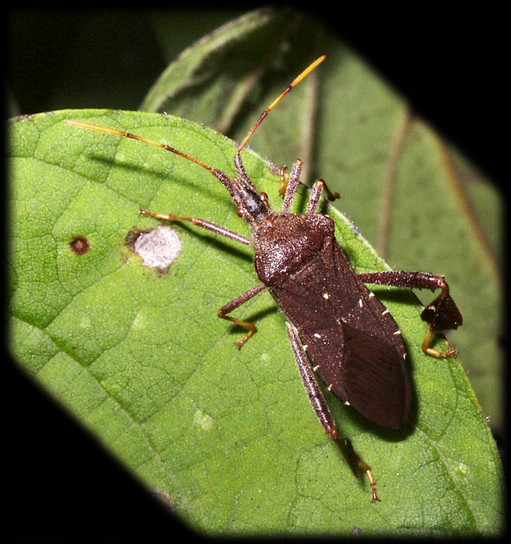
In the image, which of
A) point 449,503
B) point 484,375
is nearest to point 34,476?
point 449,503

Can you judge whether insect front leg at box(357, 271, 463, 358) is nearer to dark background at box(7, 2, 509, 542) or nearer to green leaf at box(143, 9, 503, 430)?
green leaf at box(143, 9, 503, 430)

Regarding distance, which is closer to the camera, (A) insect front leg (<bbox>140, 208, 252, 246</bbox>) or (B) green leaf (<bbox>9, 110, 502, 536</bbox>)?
(B) green leaf (<bbox>9, 110, 502, 536</bbox>)

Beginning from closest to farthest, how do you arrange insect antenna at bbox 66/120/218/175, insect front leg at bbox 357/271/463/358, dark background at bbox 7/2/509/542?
insect antenna at bbox 66/120/218/175, insect front leg at bbox 357/271/463/358, dark background at bbox 7/2/509/542

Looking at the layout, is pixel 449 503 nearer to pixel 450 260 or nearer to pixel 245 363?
pixel 245 363

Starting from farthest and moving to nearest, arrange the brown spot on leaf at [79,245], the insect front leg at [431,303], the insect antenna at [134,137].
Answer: the insect front leg at [431,303] < the brown spot on leaf at [79,245] < the insect antenna at [134,137]

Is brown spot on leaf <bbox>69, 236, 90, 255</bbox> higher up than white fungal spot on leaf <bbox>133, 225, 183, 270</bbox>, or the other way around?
brown spot on leaf <bbox>69, 236, 90, 255</bbox>

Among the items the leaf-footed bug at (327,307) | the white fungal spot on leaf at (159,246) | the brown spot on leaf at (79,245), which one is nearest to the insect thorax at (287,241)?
the leaf-footed bug at (327,307)

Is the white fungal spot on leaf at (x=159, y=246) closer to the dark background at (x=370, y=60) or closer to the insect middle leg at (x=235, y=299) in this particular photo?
the insect middle leg at (x=235, y=299)

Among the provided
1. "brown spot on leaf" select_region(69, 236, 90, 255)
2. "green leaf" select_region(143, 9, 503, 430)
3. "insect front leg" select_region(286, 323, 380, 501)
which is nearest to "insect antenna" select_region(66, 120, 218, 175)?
"brown spot on leaf" select_region(69, 236, 90, 255)
